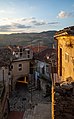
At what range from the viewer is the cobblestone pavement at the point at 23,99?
26.8 meters

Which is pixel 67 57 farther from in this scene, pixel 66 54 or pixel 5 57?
pixel 5 57

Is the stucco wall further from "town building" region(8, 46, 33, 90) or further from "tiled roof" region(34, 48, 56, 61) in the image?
"town building" region(8, 46, 33, 90)

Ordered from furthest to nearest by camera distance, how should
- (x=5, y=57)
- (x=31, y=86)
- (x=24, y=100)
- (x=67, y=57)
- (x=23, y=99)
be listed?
(x=31, y=86)
(x=5, y=57)
(x=23, y=99)
(x=24, y=100)
(x=67, y=57)

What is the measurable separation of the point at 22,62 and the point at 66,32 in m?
24.8

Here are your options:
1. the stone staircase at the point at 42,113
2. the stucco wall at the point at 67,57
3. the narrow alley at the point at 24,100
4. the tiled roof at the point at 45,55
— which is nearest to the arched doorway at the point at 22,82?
the narrow alley at the point at 24,100

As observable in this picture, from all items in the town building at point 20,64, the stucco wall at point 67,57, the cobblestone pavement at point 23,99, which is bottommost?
the cobblestone pavement at point 23,99

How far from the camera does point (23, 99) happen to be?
29469 mm

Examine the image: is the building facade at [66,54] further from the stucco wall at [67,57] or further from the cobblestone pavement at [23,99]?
the cobblestone pavement at [23,99]

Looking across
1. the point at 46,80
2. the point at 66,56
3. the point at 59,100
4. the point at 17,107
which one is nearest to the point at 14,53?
the point at 46,80

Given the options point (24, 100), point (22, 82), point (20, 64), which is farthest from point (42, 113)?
point (22, 82)

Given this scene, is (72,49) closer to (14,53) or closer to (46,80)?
(46,80)

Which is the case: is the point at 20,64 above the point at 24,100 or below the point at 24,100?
above

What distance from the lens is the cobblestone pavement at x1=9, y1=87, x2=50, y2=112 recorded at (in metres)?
26.8

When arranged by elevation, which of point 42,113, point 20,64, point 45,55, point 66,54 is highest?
point 66,54
